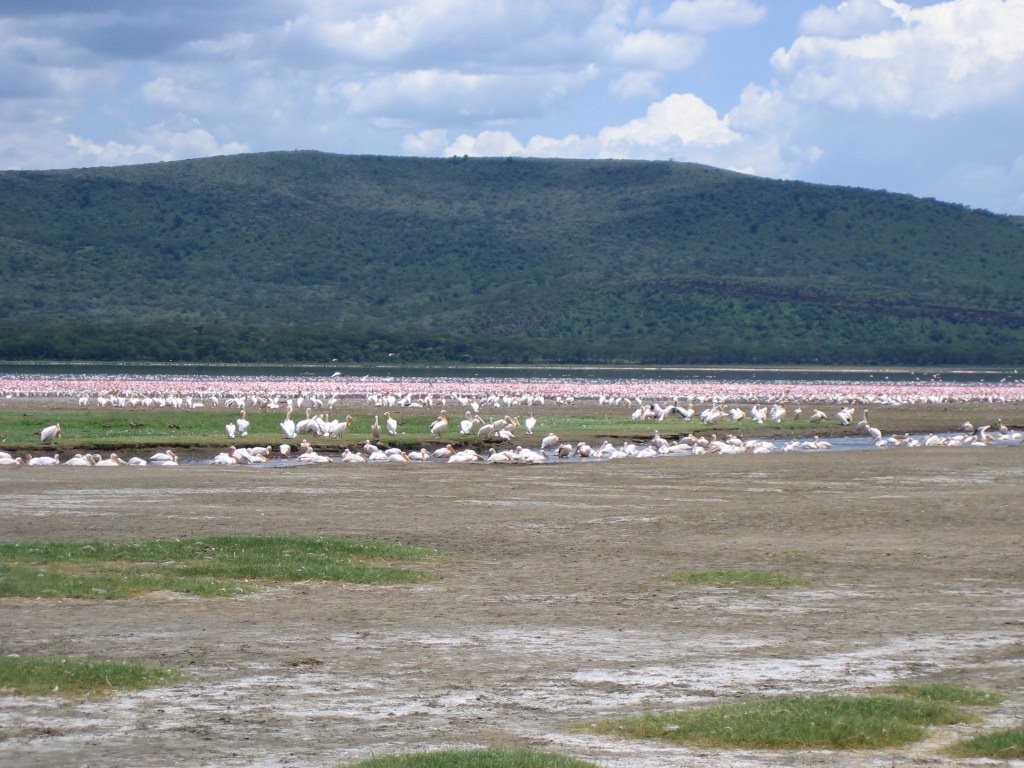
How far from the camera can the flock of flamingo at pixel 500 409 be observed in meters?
29.2

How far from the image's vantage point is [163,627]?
1040cm

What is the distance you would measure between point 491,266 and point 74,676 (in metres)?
122

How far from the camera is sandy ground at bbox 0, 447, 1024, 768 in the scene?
7.47 metres

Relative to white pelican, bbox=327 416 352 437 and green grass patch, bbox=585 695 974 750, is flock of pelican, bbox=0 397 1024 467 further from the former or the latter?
green grass patch, bbox=585 695 974 750

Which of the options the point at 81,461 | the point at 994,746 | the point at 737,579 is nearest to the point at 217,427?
the point at 81,461

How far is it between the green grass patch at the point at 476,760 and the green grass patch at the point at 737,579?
19.5 ft

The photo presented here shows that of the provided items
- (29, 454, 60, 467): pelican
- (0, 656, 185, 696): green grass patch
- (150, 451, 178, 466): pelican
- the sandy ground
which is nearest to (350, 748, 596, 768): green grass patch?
the sandy ground

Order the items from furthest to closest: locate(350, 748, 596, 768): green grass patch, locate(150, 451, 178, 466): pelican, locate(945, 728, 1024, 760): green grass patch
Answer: locate(150, 451, 178, 466): pelican, locate(945, 728, 1024, 760): green grass patch, locate(350, 748, 596, 768): green grass patch

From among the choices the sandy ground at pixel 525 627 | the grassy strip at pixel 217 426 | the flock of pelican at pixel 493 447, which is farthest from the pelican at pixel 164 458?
the sandy ground at pixel 525 627

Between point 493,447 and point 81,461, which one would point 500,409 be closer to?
point 493,447

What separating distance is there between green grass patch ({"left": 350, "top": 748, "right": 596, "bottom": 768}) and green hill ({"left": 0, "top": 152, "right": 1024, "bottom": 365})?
90401 millimetres

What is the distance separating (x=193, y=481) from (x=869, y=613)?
14.1m

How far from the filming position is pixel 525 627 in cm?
1054

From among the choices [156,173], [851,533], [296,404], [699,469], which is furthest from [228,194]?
[851,533]
